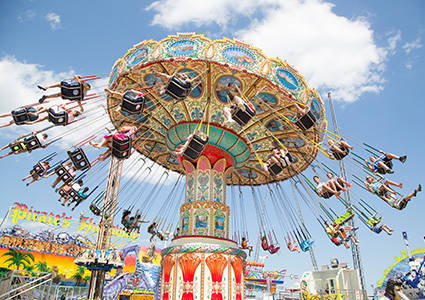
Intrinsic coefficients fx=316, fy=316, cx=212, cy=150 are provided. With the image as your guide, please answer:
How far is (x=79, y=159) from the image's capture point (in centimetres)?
921

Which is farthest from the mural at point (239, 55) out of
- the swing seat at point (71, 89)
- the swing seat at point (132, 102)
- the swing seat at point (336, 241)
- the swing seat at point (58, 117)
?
the swing seat at point (336, 241)

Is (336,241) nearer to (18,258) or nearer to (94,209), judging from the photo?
(94,209)

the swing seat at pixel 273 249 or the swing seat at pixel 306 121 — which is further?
the swing seat at pixel 273 249

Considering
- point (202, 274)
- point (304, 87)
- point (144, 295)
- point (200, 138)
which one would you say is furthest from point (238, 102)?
point (144, 295)

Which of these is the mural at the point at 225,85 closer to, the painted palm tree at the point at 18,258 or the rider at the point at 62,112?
the rider at the point at 62,112

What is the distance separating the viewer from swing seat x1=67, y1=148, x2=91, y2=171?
9.13m

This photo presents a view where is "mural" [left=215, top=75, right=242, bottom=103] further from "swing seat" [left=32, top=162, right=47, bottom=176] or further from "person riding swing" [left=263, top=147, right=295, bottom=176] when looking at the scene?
"swing seat" [left=32, top=162, right=47, bottom=176]

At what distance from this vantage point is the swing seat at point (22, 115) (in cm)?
834

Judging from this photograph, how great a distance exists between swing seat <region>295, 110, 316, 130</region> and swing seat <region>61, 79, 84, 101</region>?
20.0 feet

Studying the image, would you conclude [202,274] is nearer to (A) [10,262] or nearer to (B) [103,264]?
(B) [103,264]

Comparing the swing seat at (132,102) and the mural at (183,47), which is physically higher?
the mural at (183,47)

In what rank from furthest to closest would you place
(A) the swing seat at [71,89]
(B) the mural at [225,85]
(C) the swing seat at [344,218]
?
(C) the swing seat at [344,218] → (B) the mural at [225,85] → (A) the swing seat at [71,89]

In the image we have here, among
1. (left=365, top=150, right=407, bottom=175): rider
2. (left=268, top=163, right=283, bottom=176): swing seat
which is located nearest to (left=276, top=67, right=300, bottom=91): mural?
(left=268, top=163, right=283, bottom=176): swing seat

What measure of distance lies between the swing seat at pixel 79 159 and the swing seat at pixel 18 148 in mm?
1192
